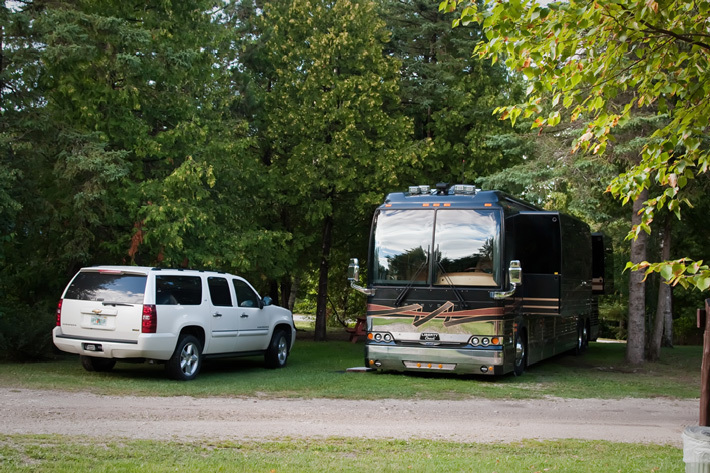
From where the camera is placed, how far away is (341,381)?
13695mm

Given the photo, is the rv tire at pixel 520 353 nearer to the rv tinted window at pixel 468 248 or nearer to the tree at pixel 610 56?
the rv tinted window at pixel 468 248

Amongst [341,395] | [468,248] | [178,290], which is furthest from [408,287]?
[178,290]

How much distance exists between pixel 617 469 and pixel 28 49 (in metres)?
14.0

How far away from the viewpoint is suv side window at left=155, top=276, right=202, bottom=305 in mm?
12898

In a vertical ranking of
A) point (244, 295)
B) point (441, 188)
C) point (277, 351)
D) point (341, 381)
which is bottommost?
point (341, 381)

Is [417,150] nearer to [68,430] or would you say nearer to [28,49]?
[28,49]

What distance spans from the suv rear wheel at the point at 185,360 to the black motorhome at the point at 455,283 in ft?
10.6

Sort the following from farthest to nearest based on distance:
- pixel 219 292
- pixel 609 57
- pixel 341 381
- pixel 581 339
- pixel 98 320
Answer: pixel 581 339, pixel 219 292, pixel 341 381, pixel 98 320, pixel 609 57

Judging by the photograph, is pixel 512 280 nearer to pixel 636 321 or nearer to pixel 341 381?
pixel 341 381

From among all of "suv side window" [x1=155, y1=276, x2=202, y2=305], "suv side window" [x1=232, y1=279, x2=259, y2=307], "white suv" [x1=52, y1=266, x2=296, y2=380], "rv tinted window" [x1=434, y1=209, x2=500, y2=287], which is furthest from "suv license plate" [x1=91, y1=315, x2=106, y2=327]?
"rv tinted window" [x1=434, y1=209, x2=500, y2=287]

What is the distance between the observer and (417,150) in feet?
75.3

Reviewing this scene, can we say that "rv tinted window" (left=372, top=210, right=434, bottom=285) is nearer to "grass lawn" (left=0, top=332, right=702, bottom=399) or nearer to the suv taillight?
"grass lawn" (left=0, top=332, right=702, bottom=399)

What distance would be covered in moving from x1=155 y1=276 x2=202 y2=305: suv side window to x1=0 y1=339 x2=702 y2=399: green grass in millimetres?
1423

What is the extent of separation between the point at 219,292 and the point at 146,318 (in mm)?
2231
